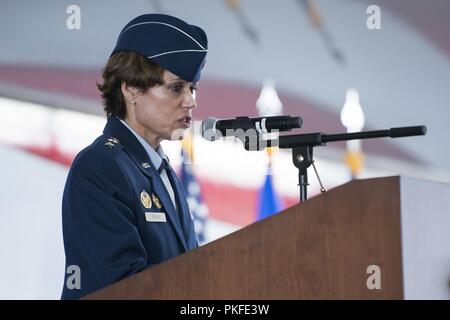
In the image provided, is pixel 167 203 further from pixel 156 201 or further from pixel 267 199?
pixel 267 199

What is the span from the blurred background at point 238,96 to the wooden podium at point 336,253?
8.39 ft

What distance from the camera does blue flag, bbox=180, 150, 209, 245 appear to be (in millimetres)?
3934

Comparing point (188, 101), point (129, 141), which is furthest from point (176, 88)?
point (129, 141)

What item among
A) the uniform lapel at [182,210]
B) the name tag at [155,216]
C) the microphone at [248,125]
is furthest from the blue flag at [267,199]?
the microphone at [248,125]

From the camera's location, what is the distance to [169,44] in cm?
208

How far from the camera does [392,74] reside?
403 centimetres

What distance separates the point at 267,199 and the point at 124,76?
6.23ft

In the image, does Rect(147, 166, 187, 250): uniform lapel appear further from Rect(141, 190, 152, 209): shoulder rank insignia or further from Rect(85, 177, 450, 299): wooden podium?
Rect(85, 177, 450, 299): wooden podium

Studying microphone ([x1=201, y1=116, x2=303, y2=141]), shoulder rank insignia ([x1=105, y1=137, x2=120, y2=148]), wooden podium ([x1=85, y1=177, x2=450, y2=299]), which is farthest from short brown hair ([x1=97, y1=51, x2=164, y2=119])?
wooden podium ([x1=85, y1=177, x2=450, y2=299])

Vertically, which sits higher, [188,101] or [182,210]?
[188,101]

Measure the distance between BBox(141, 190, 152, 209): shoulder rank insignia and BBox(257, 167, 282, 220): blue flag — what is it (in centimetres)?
195

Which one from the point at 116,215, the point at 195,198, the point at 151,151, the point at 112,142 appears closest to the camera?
the point at 116,215

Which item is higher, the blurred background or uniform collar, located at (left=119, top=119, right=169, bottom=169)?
the blurred background

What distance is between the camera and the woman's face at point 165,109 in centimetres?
212
